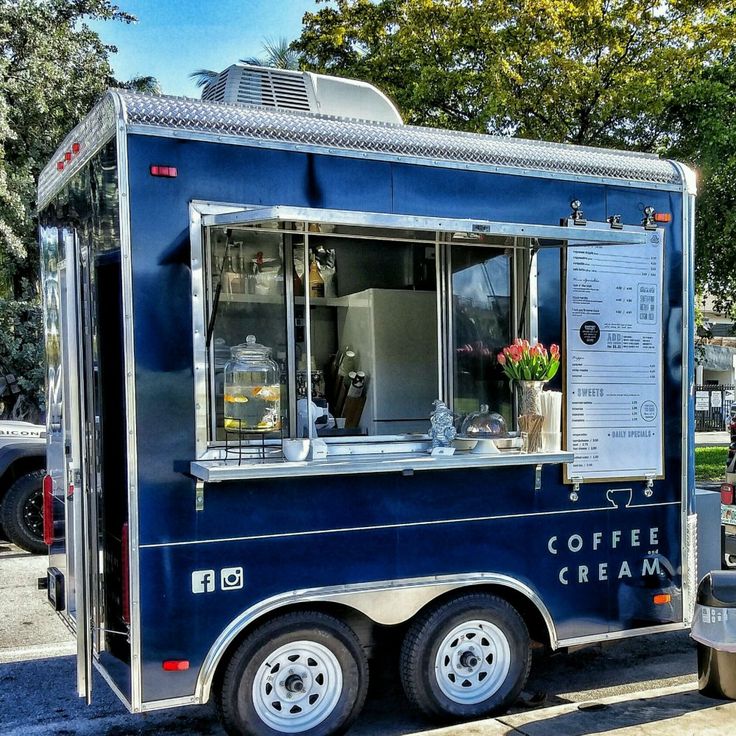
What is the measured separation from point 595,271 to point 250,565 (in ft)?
8.32

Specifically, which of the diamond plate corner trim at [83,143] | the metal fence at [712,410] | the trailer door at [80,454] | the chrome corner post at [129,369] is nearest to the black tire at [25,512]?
the diamond plate corner trim at [83,143]

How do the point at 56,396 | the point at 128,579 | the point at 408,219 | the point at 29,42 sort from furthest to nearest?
the point at 29,42 < the point at 56,396 < the point at 408,219 < the point at 128,579

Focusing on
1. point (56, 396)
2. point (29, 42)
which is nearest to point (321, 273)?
point (56, 396)

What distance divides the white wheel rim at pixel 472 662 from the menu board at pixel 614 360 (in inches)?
38.3

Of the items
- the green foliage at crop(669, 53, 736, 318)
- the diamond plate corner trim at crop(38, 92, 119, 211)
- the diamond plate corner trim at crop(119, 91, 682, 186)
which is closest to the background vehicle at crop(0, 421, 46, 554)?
the diamond plate corner trim at crop(38, 92, 119, 211)

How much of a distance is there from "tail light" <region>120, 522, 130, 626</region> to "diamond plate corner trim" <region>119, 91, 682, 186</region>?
183cm

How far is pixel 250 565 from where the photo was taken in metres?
3.91

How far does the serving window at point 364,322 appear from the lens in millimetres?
4273

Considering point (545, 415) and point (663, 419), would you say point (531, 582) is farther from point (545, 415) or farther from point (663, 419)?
point (663, 419)

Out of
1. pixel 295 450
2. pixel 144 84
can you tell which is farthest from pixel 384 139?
pixel 144 84

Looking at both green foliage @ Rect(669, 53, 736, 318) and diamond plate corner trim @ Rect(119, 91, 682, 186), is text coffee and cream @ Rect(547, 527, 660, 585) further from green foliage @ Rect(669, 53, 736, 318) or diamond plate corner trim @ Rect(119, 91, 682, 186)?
green foliage @ Rect(669, 53, 736, 318)

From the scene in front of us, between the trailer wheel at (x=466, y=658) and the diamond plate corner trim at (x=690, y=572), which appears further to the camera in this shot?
the diamond plate corner trim at (x=690, y=572)

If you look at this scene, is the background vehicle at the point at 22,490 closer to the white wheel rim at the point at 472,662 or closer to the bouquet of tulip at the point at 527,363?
the white wheel rim at the point at 472,662

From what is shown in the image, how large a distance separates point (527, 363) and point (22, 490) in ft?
19.8
